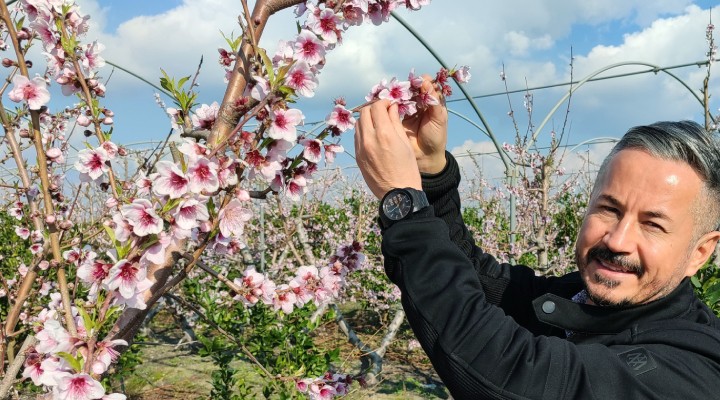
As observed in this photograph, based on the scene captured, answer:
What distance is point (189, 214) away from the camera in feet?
4.10

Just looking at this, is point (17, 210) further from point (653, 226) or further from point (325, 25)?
point (653, 226)

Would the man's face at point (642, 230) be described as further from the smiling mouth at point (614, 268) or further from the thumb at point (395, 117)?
the thumb at point (395, 117)

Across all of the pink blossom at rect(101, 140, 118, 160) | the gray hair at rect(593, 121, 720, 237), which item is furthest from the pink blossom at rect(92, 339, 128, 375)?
the gray hair at rect(593, 121, 720, 237)

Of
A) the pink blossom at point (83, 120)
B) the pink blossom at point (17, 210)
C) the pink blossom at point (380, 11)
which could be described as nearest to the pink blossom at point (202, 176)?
the pink blossom at point (380, 11)

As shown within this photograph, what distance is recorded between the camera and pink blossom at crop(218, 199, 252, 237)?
1.29 m

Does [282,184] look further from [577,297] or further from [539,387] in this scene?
[577,297]

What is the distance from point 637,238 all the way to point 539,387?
1.57ft

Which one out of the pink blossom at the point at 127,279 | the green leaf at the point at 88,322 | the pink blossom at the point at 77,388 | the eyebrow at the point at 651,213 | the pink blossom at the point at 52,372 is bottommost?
the pink blossom at the point at 77,388

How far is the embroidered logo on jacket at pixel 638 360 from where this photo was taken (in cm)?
114

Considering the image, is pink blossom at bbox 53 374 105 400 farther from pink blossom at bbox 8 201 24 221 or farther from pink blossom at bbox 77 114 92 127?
pink blossom at bbox 8 201 24 221

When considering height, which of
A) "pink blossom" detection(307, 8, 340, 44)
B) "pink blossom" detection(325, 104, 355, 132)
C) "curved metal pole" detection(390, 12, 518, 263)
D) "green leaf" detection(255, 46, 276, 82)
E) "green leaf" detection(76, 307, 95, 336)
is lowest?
"green leaf" detection(76, 307, 95, 336)

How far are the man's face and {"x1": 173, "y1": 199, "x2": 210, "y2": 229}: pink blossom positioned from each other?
91 cm

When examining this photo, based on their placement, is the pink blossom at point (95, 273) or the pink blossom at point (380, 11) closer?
the pink blossom at point (95, 273)

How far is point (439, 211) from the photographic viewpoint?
1909 millimetres
